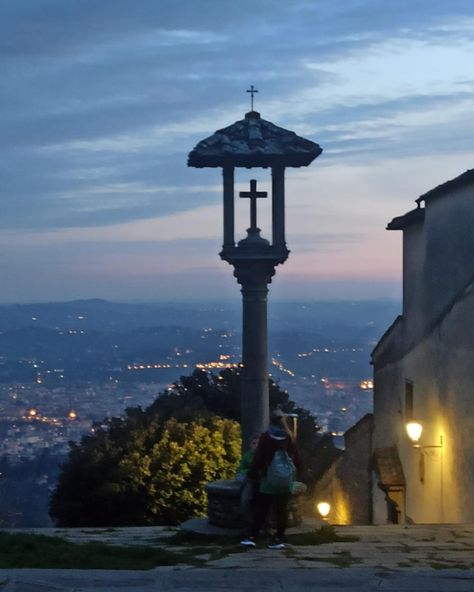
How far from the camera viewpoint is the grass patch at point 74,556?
25.7 feet

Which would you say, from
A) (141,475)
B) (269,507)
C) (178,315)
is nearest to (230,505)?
(269,507)

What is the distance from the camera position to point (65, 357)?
7275 cm

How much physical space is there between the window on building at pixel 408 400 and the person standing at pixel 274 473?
9.05 meters

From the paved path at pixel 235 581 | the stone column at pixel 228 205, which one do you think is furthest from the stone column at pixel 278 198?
the paved path at pixel 235 581

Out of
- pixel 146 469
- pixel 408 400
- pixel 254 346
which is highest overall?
pixel 254 346

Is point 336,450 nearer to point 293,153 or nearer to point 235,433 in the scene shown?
point 235,433

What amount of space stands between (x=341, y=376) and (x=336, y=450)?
51.5 feet

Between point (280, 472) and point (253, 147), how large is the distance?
4.14 meters

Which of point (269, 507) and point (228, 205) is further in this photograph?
point (228, 205)

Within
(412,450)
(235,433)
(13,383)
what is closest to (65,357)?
(13,383)

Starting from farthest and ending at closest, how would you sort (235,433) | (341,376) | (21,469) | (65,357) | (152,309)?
1. (152,309)
2. (65,357)
3. (341,376)
4. (21,469)
5. (235,433)

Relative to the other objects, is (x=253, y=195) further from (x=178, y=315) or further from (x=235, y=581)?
(x=178, y=315)

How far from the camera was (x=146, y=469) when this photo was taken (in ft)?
67.3

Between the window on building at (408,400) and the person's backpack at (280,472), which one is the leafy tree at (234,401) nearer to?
the window on building at (408,400)
